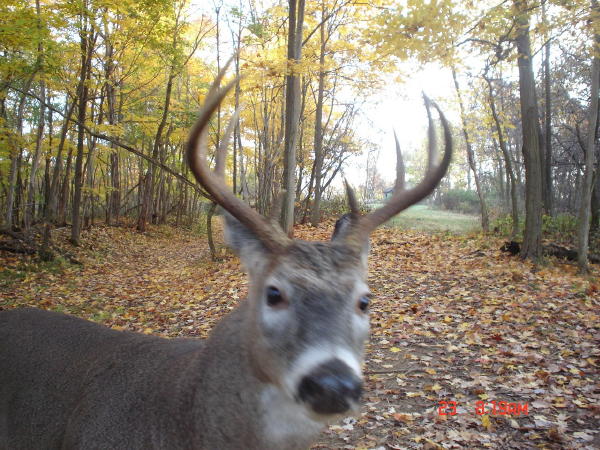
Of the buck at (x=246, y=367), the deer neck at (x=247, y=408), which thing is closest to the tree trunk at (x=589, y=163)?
the buck at (x=246, y=367)

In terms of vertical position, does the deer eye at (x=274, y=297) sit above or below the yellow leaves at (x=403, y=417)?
above

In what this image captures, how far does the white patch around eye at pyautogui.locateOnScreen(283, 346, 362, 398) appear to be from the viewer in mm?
1784

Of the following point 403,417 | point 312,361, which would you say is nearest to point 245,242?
point 312,361

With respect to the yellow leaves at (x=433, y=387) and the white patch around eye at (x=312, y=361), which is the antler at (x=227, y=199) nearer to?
the white patch around eye at (x=312, y=361)

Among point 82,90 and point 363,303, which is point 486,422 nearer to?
point 363,303

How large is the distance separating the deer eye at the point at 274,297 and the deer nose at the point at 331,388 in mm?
401

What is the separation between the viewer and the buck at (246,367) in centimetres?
188

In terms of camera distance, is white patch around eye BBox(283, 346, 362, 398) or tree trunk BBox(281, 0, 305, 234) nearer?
white patch around eye BBox(283, 346, 362, 398)

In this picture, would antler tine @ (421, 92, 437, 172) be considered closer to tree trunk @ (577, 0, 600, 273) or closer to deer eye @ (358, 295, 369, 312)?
deer eye @ (358, 295, 369, 312)

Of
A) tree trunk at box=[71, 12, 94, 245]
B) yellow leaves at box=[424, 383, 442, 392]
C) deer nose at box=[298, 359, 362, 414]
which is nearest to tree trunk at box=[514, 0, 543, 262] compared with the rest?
yellow leaves at box=[424, 383, 442, 392]

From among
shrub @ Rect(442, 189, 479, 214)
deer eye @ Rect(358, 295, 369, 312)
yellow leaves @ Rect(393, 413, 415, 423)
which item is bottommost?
yellow leaves @ Rect(393, 413, 415, 423)

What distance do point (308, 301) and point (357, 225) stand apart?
2.11 feet
